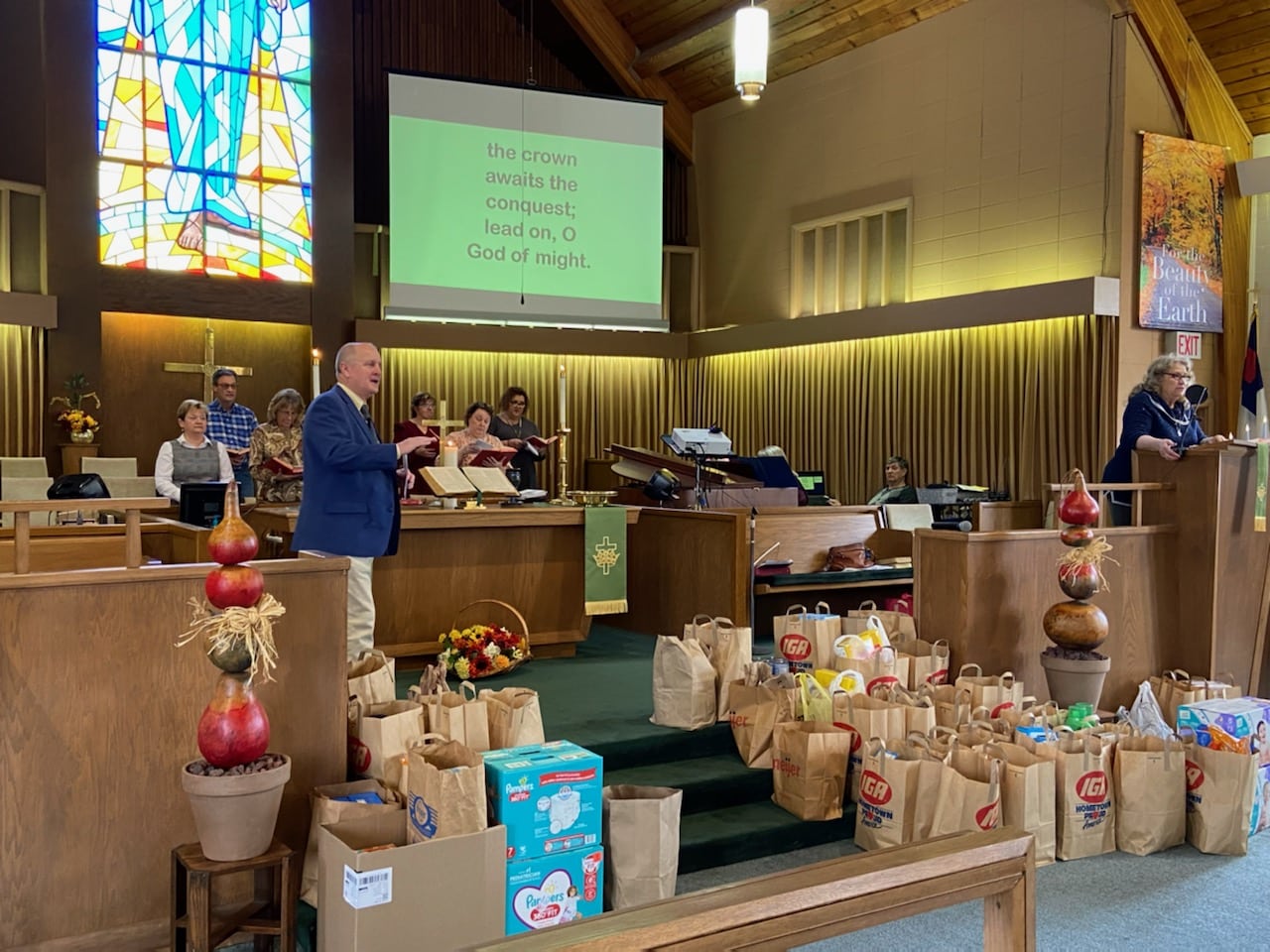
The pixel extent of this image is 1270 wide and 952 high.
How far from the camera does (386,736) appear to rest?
3.40 m

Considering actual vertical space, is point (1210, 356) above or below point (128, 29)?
below

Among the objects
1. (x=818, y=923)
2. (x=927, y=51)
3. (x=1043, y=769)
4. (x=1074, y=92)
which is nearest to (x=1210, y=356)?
(x=1074, y=92)

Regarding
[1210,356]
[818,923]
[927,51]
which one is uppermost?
[927,51]

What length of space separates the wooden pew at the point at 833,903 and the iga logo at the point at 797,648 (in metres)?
2.97

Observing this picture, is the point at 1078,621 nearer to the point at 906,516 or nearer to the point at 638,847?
the point at 638,847

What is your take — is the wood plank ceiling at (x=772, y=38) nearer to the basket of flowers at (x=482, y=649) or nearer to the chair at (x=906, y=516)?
Answer: the chair at (x=906, y=516)

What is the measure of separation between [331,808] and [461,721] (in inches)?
22.4

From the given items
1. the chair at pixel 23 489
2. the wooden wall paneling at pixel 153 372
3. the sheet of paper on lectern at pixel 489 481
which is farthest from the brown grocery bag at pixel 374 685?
the wooden wall paneling at pixel 153 372

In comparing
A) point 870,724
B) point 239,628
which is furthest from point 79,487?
point 870,724

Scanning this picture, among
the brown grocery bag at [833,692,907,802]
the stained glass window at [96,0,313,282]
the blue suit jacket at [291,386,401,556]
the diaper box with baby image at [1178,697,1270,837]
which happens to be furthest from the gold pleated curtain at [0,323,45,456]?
the diaper box with baby image at [1178,697,1270,837]

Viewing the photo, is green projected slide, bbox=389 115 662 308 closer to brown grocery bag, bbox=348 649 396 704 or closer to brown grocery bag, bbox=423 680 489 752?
brown grocery bag, bbox=348 649 396 704

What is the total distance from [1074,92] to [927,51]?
159 cm

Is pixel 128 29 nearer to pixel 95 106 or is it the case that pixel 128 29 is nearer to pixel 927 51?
pixel 95 106

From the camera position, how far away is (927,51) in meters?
9.50
